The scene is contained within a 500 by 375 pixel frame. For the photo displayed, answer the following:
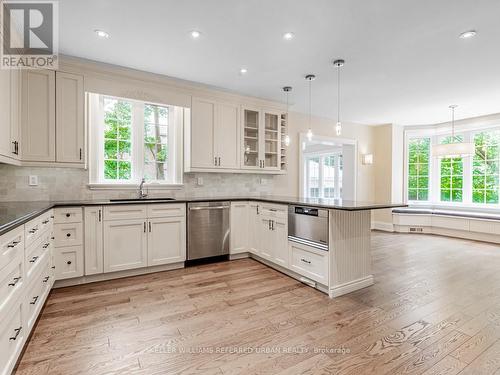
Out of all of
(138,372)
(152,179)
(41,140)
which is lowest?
(138,372)

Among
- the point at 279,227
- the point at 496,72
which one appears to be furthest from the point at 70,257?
the point at 496,72

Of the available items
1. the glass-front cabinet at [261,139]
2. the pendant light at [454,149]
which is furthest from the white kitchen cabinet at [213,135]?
the pendant light at [454,149]

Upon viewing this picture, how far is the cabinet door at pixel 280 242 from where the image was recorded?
3229 millimetres

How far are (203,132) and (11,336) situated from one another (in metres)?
2.97

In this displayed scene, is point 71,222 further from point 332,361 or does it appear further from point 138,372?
point 332,361

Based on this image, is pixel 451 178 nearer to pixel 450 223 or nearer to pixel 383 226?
pixel 450 223

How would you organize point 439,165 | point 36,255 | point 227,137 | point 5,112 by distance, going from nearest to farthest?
point 36,255 → point 5,112 → point 227,137 → point 439,165

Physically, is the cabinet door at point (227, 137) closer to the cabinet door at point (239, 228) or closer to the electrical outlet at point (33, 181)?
the cabinet door at point (239, 228)

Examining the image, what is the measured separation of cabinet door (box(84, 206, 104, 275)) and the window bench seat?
589 cm

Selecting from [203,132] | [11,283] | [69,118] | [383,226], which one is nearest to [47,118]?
[69,118]

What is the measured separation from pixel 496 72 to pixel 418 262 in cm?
268

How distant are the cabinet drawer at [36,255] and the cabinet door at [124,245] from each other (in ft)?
2.02

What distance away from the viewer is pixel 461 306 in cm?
241

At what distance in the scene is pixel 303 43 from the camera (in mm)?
2674
